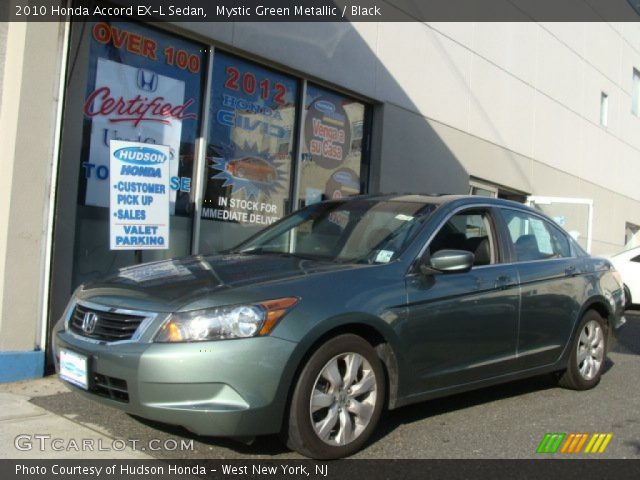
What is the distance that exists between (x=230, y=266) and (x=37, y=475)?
160cm

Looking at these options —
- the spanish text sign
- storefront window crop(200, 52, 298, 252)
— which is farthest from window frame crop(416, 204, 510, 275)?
storefront window crop(200, 52, 298, 252)

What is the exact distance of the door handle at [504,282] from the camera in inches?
192

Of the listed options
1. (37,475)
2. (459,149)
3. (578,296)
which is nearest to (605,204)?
(459,149)

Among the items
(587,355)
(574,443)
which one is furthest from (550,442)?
(587,355)

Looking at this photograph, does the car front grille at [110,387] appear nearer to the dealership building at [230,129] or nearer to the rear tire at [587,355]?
the dealership building at [230,129]

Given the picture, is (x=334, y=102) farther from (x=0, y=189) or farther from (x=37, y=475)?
(x=37, y=475)

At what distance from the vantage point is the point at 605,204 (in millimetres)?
17969

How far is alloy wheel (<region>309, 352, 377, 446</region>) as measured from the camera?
373 centimetres

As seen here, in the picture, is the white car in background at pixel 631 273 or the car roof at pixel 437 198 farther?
the white car in background at pixel 631 273

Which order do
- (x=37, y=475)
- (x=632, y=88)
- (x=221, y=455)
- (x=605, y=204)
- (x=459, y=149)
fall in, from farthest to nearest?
(x=632, y=88)
(x=605, y=204)
(x=459, y=149)
(x=221, y=455)
(x=37, y=475)

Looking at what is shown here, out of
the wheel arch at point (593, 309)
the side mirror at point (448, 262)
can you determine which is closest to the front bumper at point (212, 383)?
the side mirror at point (448, 262)

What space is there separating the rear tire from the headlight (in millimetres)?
3238

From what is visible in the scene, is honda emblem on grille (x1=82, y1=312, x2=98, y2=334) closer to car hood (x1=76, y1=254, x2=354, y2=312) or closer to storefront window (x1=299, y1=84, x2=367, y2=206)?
car hood (x1=76, y1=254, x2=354, y2=312)

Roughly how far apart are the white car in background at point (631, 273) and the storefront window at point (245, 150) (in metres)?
7.58
